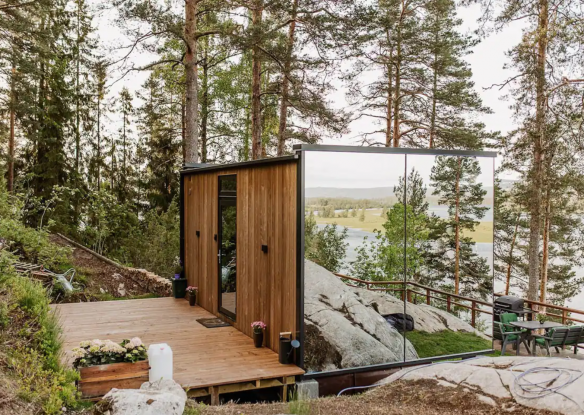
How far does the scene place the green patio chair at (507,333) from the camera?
728 cm

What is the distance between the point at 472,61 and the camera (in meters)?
14.6

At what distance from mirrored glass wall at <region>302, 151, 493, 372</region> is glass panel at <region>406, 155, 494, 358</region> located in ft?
0.04

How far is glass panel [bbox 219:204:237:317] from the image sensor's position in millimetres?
6871

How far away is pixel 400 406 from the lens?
4.16m

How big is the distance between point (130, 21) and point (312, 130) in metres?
5.96

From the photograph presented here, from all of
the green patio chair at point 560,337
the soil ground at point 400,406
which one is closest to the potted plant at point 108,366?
the soil ground at point 400,406

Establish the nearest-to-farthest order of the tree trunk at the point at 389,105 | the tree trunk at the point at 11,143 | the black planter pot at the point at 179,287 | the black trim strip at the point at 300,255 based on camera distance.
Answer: the black trim strip at the point at 300,255 → the black planter pot at the point at 179,287 → the tree trunk at the point at 11,143 → the tree trunk at the point at 389,105

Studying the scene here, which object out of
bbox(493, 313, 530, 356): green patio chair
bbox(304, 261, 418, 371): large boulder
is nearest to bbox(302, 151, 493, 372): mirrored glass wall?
bbox(304, 261, 418, 371): large boulder

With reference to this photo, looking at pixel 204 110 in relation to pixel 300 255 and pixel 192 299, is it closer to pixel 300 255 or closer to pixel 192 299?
pixel 192 299

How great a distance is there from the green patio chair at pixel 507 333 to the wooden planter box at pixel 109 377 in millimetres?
5209

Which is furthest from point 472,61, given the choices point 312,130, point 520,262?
point 520,262

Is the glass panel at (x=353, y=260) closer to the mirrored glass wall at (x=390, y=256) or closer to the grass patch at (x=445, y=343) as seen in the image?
the mirrored glass wall at (x=390, y=256)

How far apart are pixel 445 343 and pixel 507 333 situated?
6.26 ft

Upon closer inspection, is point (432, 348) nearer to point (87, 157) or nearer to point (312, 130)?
point (312, 130)
